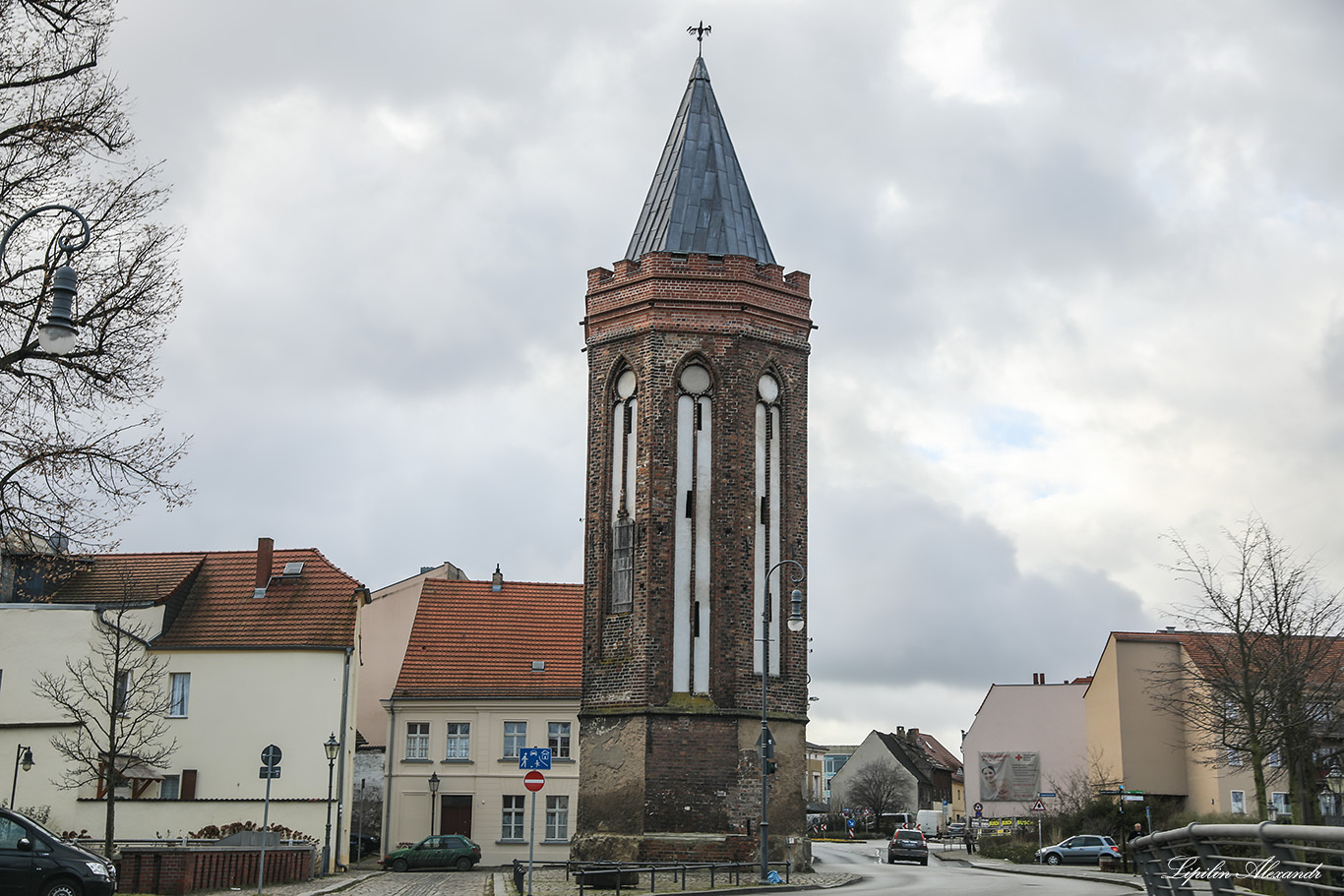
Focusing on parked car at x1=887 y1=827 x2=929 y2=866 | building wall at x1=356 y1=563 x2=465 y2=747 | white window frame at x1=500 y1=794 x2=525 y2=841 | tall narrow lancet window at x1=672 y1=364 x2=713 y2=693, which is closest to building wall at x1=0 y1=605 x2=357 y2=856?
white window frame at x1=500 y1=794 x2=525 y2=841

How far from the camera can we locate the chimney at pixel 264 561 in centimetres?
4322

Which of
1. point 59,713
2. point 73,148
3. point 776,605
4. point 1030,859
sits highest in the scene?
point 73,148

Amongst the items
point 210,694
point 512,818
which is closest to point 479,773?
point 512,818

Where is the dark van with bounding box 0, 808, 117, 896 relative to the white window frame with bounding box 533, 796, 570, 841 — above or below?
above

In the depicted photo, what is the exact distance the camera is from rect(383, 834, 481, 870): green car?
3962cm

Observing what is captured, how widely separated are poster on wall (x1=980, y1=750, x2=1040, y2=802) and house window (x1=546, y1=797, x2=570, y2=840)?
37.8 m

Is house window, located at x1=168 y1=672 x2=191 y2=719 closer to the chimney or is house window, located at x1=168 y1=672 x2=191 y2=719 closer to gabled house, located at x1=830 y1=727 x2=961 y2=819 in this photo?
the chimney

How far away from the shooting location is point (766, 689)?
102 feet

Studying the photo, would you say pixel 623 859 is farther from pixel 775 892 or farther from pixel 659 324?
pixel 659 324

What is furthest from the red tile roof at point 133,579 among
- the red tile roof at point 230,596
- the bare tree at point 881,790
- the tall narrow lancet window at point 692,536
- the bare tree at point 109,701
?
the bare tree at point 881,790

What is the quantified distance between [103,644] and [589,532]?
1649cm

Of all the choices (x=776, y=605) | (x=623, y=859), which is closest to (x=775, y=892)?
(x=623, y=859)

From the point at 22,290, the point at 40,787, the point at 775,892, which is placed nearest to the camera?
the point at 22,290

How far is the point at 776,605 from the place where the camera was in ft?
106
